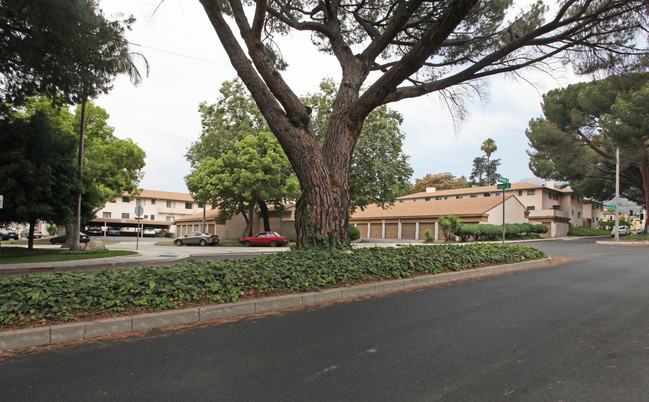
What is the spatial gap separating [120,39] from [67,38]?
1.65m

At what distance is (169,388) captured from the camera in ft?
10.5

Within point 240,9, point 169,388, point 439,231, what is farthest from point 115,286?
point 439,231

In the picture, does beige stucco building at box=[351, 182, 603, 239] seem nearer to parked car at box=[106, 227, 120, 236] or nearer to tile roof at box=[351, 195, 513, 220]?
tile roof at box=[351, 195, 513, 220]

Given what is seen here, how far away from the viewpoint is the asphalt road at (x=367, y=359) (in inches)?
124

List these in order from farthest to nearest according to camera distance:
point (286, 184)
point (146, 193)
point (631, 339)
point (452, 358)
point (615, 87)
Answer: point (146, 193), point (286, 184), point (615, 87), point (631, 339), point (452, 358)

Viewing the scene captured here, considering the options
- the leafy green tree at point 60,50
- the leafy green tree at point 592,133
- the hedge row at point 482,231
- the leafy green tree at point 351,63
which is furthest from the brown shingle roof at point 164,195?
the leafy green tree at point 351,63

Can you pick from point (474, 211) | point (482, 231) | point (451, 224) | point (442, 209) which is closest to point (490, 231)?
point (482, 231)

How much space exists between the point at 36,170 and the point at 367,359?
1738 centimetres

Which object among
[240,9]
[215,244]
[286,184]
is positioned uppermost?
[240,9]

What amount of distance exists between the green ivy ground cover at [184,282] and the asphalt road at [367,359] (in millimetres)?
677

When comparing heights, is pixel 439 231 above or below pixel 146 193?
below

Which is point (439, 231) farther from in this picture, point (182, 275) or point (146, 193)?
point (146, 193)

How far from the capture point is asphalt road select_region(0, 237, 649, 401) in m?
3.14

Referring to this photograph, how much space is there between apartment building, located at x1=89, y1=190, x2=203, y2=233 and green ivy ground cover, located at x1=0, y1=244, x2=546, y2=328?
170ft
